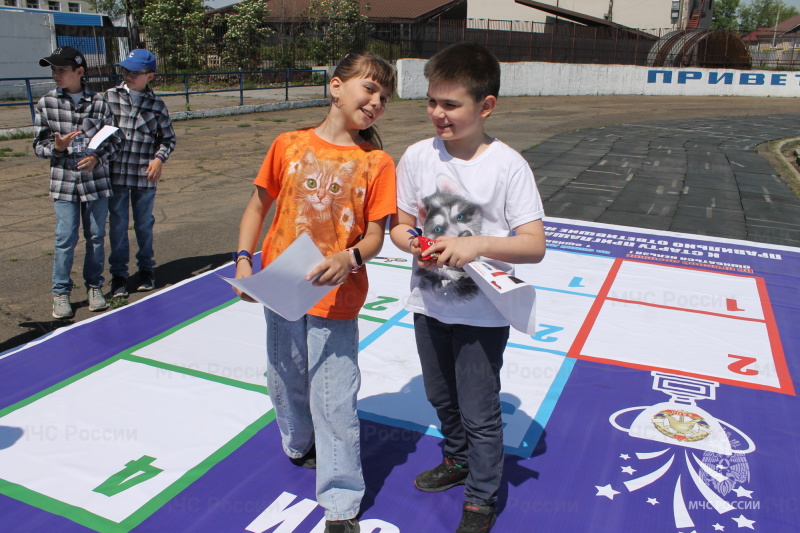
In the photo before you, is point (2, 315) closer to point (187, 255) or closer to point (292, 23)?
point (187, 255)

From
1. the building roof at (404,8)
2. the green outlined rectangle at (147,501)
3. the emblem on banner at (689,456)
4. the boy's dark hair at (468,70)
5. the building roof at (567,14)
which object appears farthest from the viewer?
the building roof at (567,14)

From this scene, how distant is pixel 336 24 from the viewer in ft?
79.9

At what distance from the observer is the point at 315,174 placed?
2.21 meters

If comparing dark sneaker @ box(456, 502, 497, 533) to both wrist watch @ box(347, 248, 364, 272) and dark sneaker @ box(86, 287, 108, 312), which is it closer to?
wrist watch @ box(347, 248, 364, 272)

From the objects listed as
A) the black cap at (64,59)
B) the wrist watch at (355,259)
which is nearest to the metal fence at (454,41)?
the black cap at (64,59)

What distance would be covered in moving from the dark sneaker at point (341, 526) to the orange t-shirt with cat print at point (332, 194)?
70 centimetres

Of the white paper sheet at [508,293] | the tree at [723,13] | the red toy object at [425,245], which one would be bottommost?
the white paper sheet at [508,293]

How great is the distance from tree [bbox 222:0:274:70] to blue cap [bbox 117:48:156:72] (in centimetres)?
1899

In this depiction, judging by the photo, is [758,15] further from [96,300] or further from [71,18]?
[96,300]

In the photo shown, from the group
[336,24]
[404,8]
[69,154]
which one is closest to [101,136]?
[69,154]

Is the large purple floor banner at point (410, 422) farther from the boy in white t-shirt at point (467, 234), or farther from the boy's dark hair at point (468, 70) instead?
the boy's dark hair at point (468, 70)

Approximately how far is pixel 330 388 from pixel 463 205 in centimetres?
76

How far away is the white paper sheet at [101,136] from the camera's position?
411 centimetres

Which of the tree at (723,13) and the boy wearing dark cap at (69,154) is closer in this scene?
the boy wearing dark cap at (69,154)
